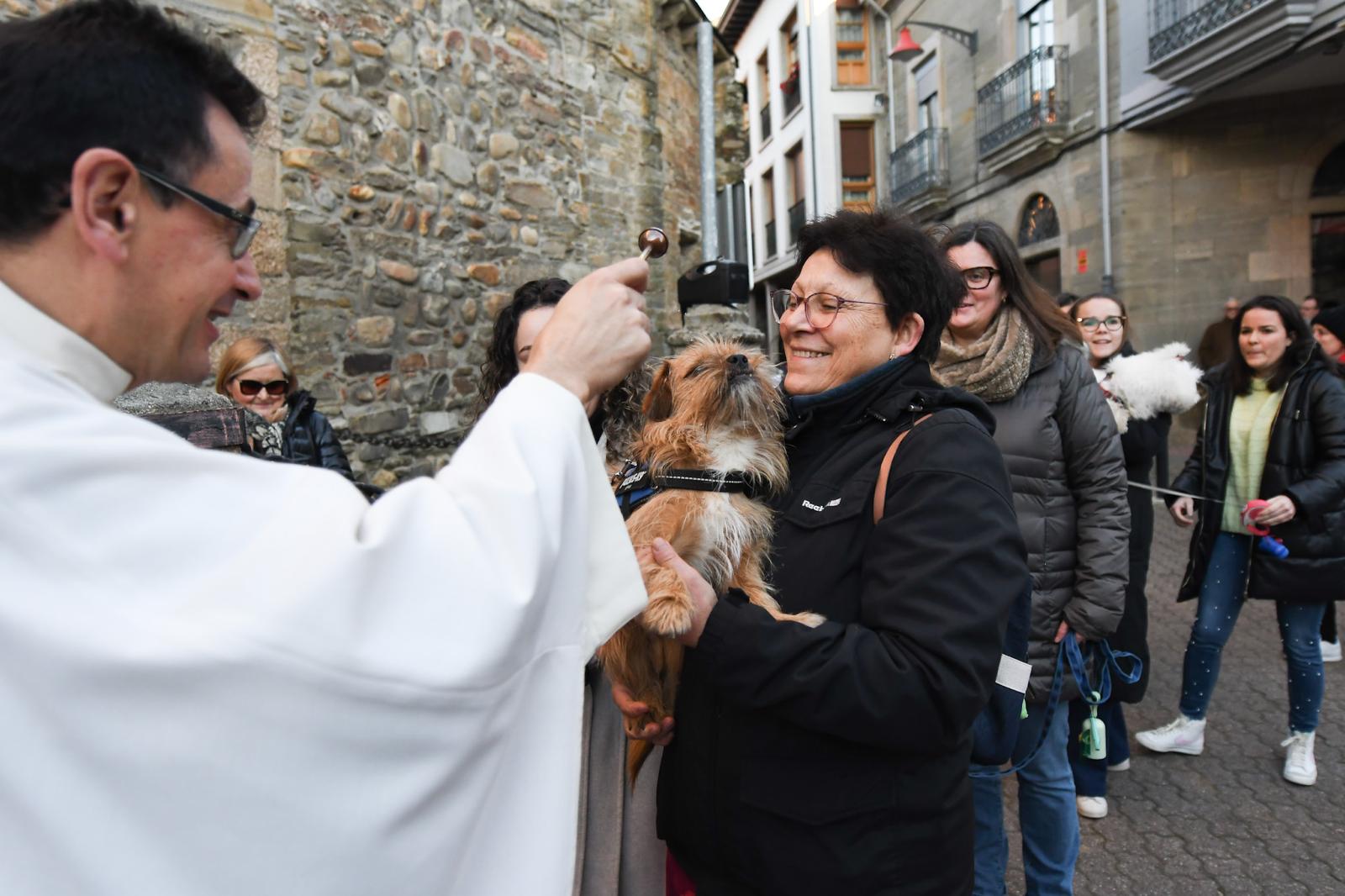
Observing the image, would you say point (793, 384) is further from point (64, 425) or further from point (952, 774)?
point (64, 425)

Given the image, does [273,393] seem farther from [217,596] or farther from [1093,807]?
[1093,807]

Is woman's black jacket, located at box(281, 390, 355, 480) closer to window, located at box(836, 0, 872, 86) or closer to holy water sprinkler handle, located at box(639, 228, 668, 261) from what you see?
holy water sprinkler handle, located at box(639, 228, 668, 261)

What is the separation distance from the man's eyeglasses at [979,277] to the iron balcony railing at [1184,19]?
36.9 feet

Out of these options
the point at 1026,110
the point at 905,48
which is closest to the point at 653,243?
the point at 1026,110

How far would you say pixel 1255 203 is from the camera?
44.1 ft

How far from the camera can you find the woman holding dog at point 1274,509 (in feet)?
13.5

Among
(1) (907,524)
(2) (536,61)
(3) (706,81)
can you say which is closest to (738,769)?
Answer: (1) (907,524)

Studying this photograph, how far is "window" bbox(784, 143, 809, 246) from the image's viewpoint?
29438 mm

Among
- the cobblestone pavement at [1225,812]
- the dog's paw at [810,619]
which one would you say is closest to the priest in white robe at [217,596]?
the dog's paw at [810,619]

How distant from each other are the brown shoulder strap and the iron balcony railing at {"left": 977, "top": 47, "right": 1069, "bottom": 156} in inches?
625

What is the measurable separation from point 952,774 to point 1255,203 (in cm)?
1515

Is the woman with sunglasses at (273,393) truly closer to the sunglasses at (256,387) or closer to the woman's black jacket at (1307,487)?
the sunglasses at (256,387)

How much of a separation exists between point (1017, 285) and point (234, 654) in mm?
2976

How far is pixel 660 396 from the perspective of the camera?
2.43 metres
